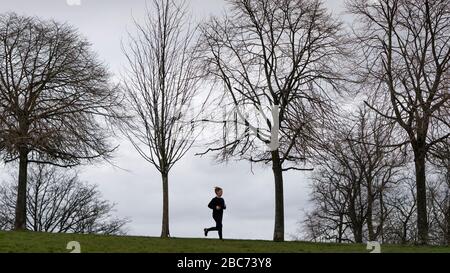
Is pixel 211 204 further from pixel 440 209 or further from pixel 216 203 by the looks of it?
pixel 440 209

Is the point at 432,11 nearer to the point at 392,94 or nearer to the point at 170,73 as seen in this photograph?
the point at 392,94

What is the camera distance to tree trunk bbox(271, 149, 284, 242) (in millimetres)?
21234

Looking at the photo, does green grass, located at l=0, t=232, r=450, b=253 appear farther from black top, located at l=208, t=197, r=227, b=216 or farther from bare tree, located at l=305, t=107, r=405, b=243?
bare tree, located at l=305, t=107, r=405, b=243

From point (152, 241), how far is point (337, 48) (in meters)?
9.93

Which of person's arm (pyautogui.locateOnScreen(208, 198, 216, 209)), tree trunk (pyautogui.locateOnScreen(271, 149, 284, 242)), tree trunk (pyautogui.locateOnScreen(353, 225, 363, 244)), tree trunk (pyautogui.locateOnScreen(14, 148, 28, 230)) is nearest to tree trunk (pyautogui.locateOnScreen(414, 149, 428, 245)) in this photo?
tree trunk (pyautogui.locateOnScreen(271, 149, 284, 242))

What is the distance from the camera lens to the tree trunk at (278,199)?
2123 centimetres

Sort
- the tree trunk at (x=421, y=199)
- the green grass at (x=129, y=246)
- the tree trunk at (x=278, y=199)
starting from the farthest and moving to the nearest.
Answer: the tree trunk at (x=421, y=199) → the tree trunk at (x=278, y=199) → the green grass at (x=129, y=246)

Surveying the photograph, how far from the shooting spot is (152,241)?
59.0ft

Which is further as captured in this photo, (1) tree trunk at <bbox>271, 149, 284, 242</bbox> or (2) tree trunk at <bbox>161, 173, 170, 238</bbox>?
(1) tree trunk at <bbox>271, 149, 284, 242</bbox>

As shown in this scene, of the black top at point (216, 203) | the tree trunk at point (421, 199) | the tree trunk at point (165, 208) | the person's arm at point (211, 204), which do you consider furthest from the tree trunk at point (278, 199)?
the tree trunk at point (421, 199)

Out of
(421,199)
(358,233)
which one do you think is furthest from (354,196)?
(421,199)

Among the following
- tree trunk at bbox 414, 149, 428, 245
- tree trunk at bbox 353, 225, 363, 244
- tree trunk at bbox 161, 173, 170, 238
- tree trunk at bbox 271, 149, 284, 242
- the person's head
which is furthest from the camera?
tree trunk at bbox 353, 225, 363, 244

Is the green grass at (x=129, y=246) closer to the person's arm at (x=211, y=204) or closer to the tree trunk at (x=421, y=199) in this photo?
the person's arm at (x=211, y=204)

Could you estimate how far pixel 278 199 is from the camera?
21.5m
